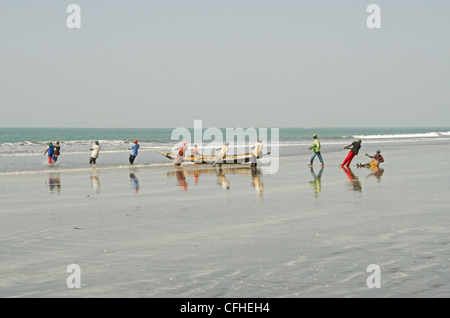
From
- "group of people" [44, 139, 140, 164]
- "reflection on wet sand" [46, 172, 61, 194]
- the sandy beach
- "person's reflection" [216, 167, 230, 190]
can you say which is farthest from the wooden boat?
the sandy beach

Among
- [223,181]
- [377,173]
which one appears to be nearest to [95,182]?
[223,181]

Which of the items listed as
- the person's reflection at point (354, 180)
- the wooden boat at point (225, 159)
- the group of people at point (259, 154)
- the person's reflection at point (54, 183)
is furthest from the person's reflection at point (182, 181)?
the wooden boat at point (225, 159)

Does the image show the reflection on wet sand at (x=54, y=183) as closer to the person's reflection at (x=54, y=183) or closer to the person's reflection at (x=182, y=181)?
A: the person's reflection at (x=54, y=183)

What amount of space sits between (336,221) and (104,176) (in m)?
17.3

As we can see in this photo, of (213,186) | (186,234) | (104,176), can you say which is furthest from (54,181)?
(186,234)

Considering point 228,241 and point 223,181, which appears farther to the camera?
point 223,181

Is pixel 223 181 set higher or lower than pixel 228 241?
higher

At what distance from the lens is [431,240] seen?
36.0 ft

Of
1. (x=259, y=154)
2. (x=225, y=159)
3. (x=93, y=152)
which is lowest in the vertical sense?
(x=225, y=159)

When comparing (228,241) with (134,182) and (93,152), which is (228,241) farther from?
(93,152)

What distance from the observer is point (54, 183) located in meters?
24.8

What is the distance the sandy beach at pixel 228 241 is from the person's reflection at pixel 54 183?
0.72m
